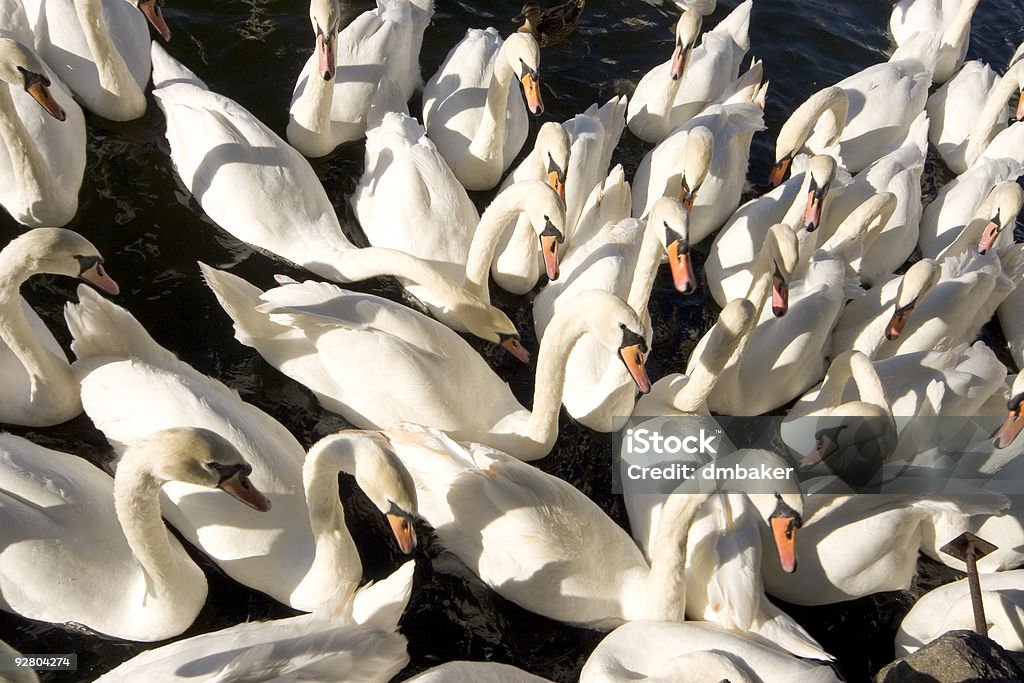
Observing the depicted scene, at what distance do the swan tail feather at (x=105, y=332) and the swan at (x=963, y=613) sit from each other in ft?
17.6

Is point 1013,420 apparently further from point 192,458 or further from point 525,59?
point 192,458

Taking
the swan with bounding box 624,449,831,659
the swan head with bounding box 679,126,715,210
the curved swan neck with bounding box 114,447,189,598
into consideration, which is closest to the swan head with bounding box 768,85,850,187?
the swan head with bounding box 679,126,715,210

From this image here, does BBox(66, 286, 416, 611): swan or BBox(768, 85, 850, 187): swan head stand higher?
BBox(768, 85, 850, 187): swan head

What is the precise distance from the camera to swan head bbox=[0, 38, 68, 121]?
271 inches

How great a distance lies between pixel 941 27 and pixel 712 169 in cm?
514

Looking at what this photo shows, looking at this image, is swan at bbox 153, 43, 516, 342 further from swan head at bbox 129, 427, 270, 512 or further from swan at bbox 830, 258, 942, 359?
swan at bbox 830, 258, 942, 359

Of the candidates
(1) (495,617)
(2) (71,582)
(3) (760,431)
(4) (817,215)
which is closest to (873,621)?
(3) (760,431)

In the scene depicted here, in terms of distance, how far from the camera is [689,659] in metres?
5.36

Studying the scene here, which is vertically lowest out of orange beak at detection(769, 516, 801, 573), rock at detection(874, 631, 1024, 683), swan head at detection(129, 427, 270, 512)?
rock at detection(874, 631, 1024, 683)

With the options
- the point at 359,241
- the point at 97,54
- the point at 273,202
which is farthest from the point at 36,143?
the point at 359,241

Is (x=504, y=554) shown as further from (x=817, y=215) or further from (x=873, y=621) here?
(x=817, y=215)

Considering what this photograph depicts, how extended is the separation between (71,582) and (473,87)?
18.4ft

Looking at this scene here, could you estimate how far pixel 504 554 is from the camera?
5996 millimetres

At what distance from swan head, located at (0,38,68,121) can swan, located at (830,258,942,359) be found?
260 inches
